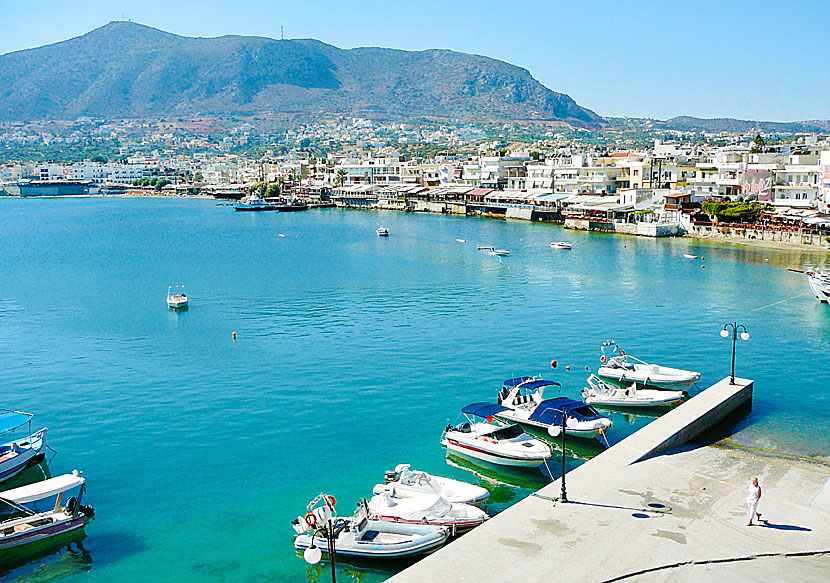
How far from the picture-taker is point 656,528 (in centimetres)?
1420

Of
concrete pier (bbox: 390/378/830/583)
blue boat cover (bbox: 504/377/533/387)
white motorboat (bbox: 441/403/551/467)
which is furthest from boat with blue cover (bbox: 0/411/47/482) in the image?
blue boat cover (bbox: 504/377/533/387)

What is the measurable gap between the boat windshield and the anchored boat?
3.97 m

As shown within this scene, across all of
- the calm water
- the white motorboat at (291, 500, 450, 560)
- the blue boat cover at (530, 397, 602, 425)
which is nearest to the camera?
the white motorboat at (291, 500, 450, 560)

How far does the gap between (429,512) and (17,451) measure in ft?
38.3

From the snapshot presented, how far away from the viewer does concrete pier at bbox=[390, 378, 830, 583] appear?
1256 cm

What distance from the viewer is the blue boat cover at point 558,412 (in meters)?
21.9

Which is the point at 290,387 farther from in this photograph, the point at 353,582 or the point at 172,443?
the point at 353,582

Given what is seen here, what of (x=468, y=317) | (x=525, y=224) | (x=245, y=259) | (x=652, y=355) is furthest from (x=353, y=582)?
(x=525, y=224)

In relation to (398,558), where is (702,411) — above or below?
above

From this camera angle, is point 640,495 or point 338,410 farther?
point 338,410

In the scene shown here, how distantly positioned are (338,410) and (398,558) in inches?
376

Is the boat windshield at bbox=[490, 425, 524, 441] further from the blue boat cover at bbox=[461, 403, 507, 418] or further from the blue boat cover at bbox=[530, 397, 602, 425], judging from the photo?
the blue boat cover at bbox=[530, 397, 602, 425]

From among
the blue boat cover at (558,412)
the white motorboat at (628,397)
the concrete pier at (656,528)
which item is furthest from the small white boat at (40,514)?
the white motorboat at (628,397)

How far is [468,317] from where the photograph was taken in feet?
127
